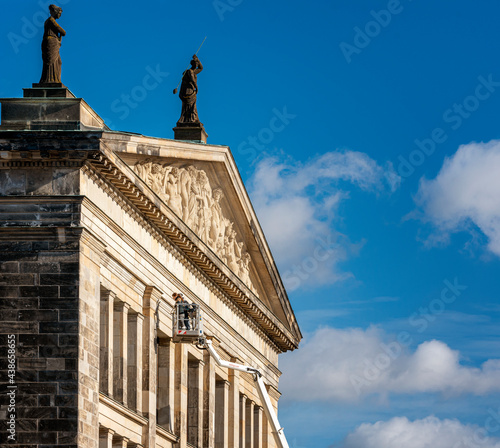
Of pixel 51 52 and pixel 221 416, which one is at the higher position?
pixel 51 52

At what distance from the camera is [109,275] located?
39719mm

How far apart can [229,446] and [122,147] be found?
18.0 meters

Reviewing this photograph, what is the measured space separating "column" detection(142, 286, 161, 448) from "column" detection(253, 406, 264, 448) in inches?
647

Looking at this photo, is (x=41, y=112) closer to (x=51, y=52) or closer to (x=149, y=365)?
(x=51, y=52)

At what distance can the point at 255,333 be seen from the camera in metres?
58.5

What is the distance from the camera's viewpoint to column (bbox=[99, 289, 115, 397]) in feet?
129

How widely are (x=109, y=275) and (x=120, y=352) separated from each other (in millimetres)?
2708

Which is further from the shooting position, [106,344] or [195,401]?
[195,401]

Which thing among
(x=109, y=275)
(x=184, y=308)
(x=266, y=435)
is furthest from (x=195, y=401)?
(x=266, y=435)

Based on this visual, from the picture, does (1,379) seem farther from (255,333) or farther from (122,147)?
(255,333)

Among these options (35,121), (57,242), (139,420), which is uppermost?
(35,121)

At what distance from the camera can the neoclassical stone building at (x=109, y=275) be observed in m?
35.9

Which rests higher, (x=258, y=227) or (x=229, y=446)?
(x=258, y=227)

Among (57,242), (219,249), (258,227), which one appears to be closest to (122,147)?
(57,242)
